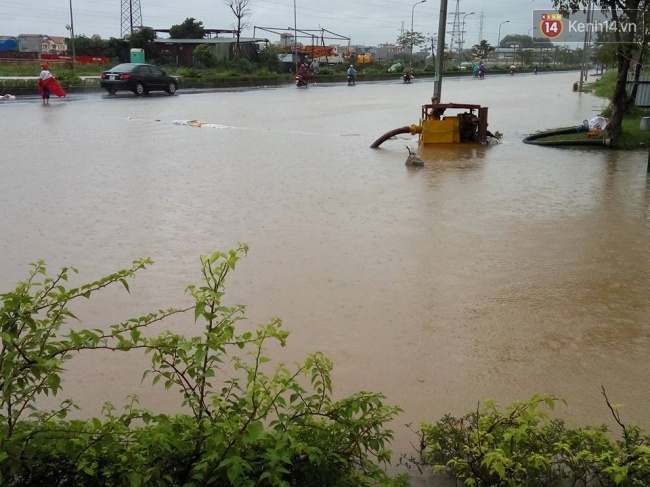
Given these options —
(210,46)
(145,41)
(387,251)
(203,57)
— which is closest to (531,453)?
(387,251)

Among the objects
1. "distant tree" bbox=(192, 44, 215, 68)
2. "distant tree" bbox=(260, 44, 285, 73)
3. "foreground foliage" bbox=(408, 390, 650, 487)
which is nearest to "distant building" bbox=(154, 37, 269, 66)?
"distant tree" bbox=(260, 44, 285, 73)

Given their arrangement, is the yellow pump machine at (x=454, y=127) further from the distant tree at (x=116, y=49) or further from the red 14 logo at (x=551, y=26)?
the distant tree at (x=116, y=49)

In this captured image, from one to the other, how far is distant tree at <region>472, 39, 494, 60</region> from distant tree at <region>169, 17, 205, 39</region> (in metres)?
44.9

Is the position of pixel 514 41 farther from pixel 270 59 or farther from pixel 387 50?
pixel 270 59

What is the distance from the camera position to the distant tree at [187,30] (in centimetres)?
5956

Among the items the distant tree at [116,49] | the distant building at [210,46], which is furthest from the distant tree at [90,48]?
the distant building at [210,46]

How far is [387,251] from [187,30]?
56896 mm

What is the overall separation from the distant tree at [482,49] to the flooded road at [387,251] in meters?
84.3

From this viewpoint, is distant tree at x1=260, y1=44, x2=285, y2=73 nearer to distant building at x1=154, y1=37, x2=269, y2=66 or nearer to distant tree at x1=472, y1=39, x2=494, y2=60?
distant building at x1=154, y1=37, x2=269, y2=66

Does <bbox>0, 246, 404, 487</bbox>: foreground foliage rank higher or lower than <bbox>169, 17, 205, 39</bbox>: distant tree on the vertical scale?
lower

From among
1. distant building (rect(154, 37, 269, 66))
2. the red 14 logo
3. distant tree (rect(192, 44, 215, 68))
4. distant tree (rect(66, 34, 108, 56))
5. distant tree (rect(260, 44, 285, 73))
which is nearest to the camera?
the red 14 logo

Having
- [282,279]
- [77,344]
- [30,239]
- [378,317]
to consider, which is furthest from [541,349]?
[30,239]

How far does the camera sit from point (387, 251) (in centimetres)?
662

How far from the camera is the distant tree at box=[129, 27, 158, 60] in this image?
5006 cm
